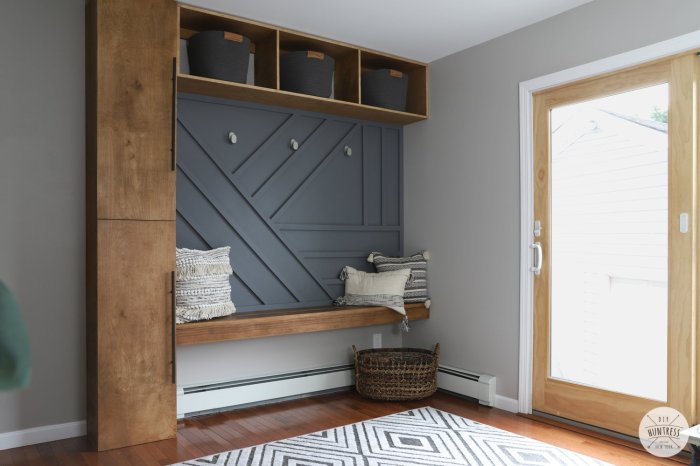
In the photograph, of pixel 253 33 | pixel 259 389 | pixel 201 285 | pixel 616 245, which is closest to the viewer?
pixel 616 245

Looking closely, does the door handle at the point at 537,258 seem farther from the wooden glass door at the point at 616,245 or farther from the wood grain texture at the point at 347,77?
the wood grain texture at the point at 347,77

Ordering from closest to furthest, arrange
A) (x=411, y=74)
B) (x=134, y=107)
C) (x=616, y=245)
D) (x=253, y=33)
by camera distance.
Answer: (x=134, y=107), (x=616, y=245), (x=253, y=33), (x=411, y=74)

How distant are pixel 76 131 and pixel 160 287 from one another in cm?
100

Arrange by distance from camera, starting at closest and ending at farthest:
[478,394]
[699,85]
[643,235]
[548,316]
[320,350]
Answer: [699,85]
[643,235]
[548,316]
[478,394]
[320,350]

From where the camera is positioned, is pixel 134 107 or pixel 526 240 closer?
pixel 134 107

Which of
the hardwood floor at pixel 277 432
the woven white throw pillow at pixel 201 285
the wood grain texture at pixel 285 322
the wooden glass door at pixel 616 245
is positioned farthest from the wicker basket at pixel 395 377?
the woven white throw pillow at pixel 201 285

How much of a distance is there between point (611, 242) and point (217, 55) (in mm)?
2552

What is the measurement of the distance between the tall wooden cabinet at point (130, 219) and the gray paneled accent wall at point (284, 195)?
1.87ft

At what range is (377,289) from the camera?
14.1 feet

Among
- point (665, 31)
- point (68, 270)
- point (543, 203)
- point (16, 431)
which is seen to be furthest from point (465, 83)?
point (16, 431)

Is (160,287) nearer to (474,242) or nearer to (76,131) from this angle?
(76,131)

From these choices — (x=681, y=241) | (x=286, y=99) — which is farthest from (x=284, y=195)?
(x=681, y=241)

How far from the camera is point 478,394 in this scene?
13.1 ft

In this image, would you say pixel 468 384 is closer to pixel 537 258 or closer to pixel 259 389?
pixel 537 258
